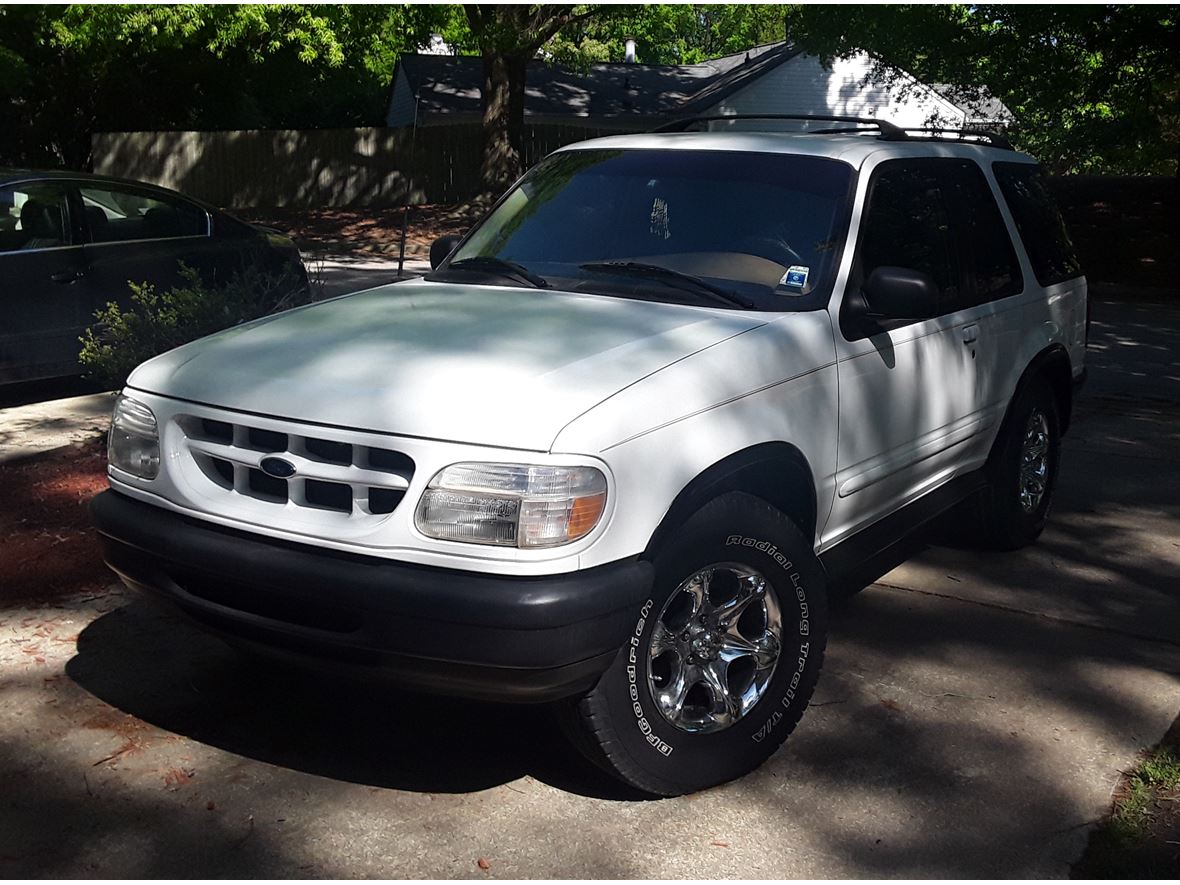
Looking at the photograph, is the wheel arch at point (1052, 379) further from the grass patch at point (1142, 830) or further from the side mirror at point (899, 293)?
the grass patch at point (1142, 830)

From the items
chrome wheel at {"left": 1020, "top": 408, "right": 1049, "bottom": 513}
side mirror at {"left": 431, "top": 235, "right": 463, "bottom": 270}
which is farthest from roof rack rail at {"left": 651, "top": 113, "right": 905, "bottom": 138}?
chrome wheel at {"left": 1020, "top": 408, "right": 1049, "bottom": 513}

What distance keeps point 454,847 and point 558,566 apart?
2.95 ft

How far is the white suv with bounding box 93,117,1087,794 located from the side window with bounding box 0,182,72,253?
4.57 m

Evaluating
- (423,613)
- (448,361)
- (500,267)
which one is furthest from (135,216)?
(423,613)

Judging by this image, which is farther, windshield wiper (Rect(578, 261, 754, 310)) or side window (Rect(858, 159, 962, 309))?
side window (Rect(858, 159, 962, 309))

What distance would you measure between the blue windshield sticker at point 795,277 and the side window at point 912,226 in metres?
0.25

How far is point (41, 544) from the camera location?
590 centimetres

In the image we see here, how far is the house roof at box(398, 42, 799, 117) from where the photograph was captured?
43062mm

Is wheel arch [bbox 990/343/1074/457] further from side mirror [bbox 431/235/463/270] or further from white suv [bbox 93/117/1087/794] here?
side mirror [bbox 431/235/463/270]

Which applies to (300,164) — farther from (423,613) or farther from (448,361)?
(423,613)

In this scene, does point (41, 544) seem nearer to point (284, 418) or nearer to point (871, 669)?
point (284, 418)

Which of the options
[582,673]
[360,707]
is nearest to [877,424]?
[582,673]

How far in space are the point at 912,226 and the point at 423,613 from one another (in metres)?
2.79

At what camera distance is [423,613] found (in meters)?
3.27
